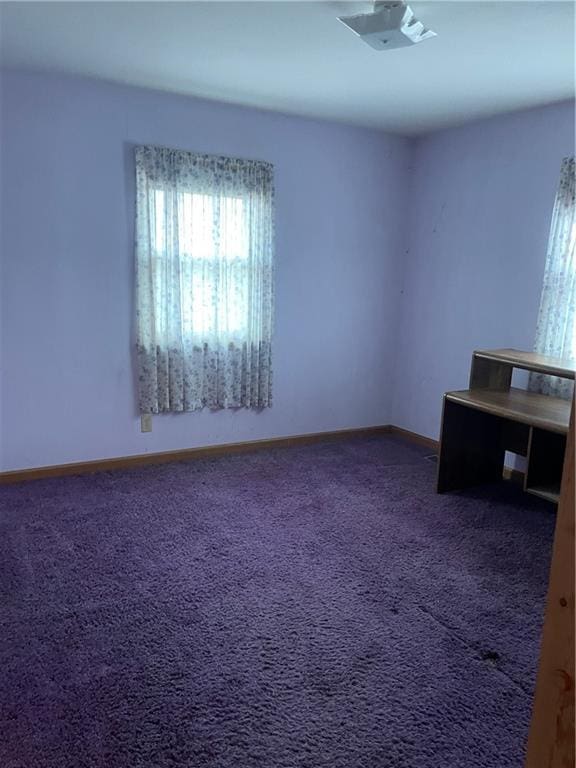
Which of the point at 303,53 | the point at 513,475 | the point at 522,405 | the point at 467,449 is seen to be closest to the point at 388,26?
the point at 303,53

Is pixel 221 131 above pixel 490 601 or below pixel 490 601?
above

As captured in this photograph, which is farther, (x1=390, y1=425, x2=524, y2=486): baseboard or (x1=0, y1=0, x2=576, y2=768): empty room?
(x1=390, y1=425, x2=524, y2=486): baseboard

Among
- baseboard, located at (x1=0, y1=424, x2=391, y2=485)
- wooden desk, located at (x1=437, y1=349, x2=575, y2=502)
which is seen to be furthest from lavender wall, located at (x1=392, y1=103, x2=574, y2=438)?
baseboard, located at (x1=0, y1=424, x2=391, y2=485)

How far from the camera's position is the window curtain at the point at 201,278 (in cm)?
339

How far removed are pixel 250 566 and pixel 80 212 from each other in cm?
223

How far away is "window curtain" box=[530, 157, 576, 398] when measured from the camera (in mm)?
3188

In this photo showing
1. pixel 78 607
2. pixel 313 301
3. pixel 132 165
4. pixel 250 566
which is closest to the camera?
pixel 78 607

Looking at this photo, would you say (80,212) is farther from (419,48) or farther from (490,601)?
(490,601)

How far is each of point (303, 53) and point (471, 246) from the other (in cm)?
186

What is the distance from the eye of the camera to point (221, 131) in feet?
11.6

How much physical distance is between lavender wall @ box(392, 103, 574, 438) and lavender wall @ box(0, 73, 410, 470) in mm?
262

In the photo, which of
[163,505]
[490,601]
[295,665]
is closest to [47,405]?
[163,505]

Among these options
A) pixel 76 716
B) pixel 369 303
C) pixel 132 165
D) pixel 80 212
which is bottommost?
pixel 76 716

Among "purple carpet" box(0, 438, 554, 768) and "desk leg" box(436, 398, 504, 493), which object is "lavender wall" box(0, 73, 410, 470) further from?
"desk leg" box(436, 398, 504, 493)
